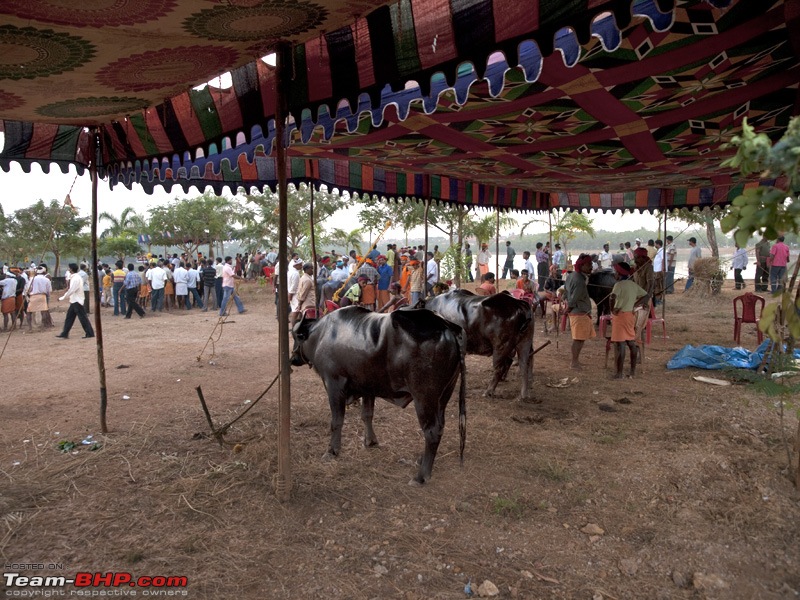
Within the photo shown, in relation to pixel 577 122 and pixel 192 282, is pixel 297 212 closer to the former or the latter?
pixel 192 282

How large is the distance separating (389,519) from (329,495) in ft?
1.92

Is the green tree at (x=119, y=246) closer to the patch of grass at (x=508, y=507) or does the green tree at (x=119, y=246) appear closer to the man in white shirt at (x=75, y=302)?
the man in white shirt at (x=75, y=302)

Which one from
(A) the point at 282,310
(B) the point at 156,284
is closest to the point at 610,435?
(A) the point at 282,310

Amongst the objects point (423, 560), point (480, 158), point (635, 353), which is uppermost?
point (480, 158)

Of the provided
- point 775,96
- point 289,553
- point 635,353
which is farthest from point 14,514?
point 635,353

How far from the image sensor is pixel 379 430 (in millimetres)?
5371

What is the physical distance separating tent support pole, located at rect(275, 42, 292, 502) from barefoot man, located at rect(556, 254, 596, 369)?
17.3ft

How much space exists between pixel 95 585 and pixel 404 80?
349 centimetres

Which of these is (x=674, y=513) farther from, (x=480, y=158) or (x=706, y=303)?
(x=706, y=303)

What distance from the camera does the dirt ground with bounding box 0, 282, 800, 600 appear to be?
3.01 meters

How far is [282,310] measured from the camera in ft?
12.0

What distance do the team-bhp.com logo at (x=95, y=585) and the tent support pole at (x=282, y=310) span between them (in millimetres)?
998

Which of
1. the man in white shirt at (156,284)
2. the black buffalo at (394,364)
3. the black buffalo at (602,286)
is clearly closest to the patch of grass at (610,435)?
the black buffalo at (394,364)

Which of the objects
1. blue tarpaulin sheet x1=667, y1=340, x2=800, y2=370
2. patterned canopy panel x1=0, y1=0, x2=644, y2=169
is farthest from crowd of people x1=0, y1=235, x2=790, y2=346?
patterned canopy panel x1=0, y1=0, x2=644, y2=169
